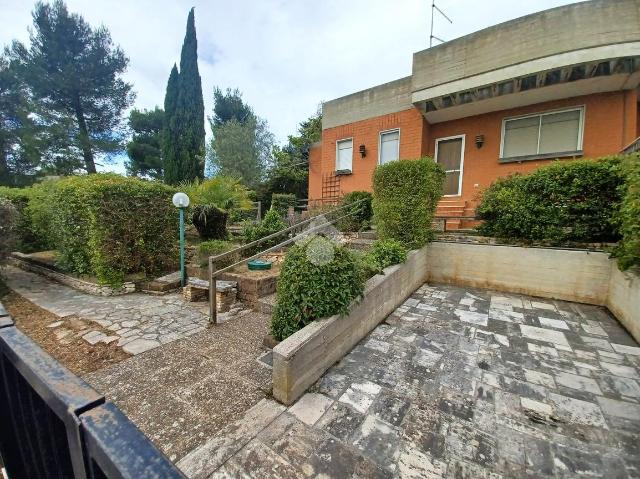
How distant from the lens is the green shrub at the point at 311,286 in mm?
2703

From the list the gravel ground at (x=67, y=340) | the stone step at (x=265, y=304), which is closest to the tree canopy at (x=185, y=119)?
the gravel ground at (x=67, y=340)

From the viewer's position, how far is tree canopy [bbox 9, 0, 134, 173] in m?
14.6

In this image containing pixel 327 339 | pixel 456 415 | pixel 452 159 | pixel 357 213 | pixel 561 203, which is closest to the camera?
pixel 456 415

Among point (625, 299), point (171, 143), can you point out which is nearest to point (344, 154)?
point (625, 299)

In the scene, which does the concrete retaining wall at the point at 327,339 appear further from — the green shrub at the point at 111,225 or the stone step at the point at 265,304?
the green shrub at the point at 111,225

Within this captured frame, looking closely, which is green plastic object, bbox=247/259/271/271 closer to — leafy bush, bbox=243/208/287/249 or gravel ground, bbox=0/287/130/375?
→ leafy bush, bbox=243/208/287/249

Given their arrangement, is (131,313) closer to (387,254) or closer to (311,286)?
(311,286)

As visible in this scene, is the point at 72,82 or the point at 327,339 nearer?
the point at 327,339

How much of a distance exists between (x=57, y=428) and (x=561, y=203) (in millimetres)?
6409

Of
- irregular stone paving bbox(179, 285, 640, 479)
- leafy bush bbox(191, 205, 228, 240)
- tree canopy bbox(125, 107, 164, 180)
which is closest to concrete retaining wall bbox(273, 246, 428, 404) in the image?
irregular stone paving bbox(179, 285, 640, 479)

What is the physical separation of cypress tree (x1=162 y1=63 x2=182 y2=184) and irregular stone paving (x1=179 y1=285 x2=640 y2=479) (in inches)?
644

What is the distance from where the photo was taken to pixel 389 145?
348 inches

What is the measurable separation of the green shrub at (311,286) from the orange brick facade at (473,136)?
650cm

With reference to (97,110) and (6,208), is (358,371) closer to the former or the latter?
(6,208)
